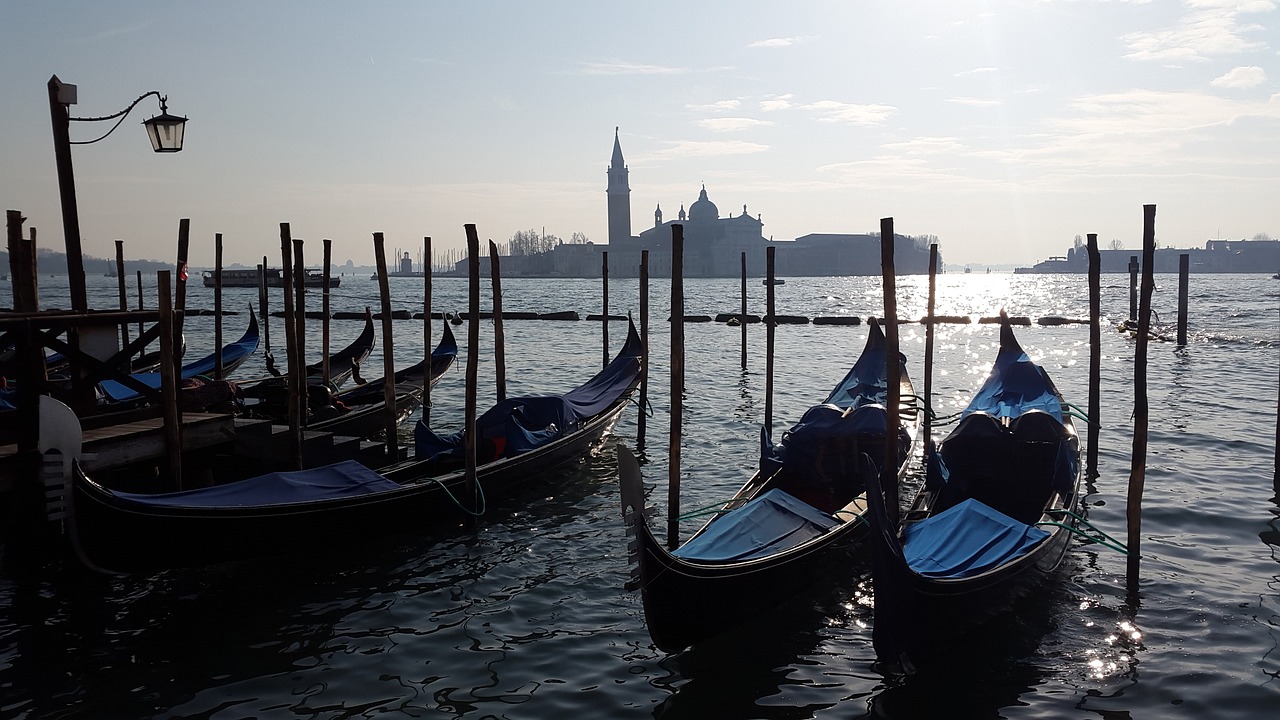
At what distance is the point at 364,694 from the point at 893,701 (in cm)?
218

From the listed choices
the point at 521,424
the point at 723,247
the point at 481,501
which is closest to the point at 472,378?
the point at 481,501

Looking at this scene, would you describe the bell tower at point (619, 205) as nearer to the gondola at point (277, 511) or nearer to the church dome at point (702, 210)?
the church dome at point (702, 210)

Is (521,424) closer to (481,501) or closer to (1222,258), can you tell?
(481,501)

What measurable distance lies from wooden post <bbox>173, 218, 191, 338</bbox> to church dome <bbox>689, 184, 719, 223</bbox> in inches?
3647

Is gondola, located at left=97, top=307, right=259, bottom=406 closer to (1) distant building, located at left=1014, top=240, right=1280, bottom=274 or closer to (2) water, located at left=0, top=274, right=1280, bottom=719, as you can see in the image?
(2) water, located at left=0, top=274, right=1280, bottom=719

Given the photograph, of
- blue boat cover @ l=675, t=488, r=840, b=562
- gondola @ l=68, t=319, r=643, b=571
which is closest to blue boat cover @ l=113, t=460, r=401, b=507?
gondola @ l=68, t=319, r=643, b=571

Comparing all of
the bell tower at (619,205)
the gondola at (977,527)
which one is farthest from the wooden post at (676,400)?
the bell tower at (619,205)

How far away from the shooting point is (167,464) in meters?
5.22

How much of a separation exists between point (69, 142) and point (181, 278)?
3.98ft

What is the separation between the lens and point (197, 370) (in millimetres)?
11047

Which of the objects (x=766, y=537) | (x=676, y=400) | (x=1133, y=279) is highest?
(x=1133, y=279)

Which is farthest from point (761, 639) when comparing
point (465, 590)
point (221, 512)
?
point (221, 512)

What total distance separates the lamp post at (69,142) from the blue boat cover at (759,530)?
4.16 metres

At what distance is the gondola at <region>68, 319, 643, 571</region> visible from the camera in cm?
434
